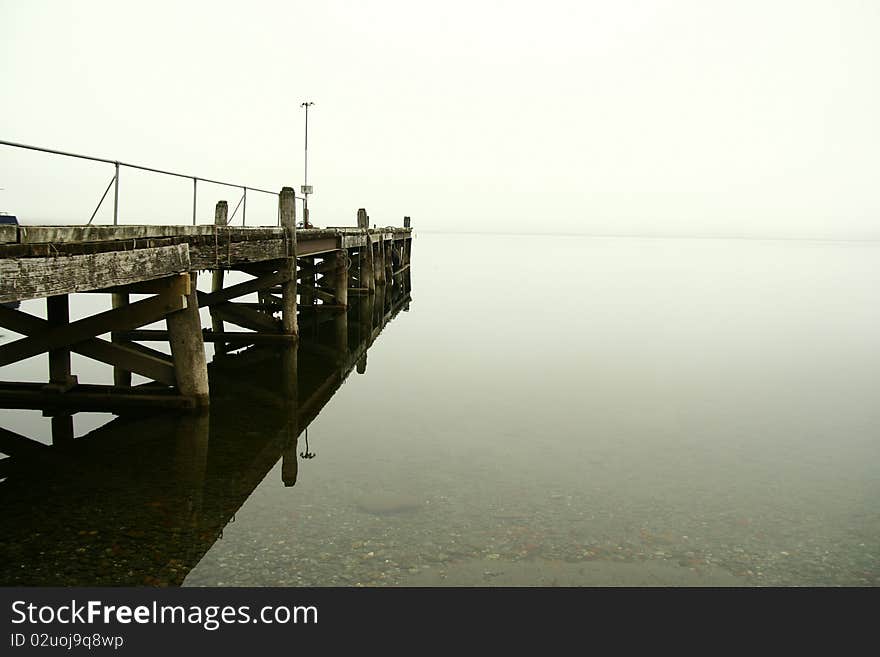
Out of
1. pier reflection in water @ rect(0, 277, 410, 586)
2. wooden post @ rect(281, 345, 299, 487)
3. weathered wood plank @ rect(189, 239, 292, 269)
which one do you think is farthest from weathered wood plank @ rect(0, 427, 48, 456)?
weathered wood plank @ rect(189, 239, 292, 269)

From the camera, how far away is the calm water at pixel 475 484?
6.16m

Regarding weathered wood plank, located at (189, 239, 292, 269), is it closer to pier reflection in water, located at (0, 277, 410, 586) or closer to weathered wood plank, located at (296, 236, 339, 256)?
weathered wood plank, located at (296, 236, 339, 256)

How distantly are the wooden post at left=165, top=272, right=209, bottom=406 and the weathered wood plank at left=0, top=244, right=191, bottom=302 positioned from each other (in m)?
0.57

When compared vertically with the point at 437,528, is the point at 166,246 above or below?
above

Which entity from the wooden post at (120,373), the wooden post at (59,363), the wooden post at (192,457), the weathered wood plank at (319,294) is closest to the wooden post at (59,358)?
the wooden post at (59,363)

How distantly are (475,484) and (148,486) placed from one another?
3.62 m

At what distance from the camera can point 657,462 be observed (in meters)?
9.74

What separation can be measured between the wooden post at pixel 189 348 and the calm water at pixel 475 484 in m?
0.49

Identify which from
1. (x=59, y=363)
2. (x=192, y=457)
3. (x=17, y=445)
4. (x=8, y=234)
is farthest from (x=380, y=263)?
(x=8, y=234)

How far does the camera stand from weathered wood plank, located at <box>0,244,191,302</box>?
21.6ft

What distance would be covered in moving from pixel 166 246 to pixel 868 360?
780 inches

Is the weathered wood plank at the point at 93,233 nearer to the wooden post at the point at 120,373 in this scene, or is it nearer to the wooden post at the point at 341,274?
the wooden post at the point at 120,373

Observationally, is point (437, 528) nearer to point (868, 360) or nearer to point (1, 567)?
point (1, 567)
